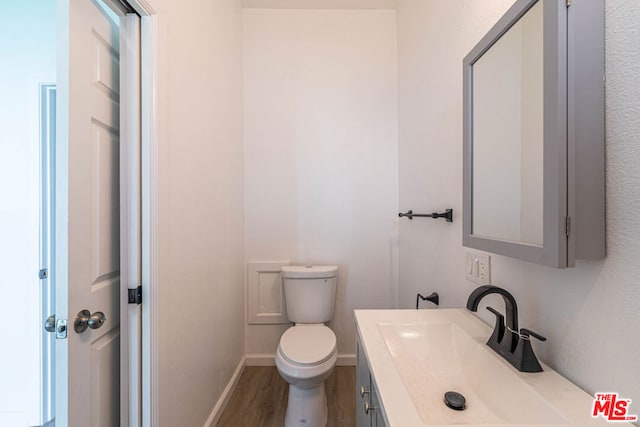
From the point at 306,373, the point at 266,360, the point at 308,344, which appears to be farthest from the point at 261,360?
the point at 306,373

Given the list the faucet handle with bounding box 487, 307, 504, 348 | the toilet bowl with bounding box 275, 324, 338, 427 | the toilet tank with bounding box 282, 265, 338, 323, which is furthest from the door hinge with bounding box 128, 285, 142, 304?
the faucet handle with bounding box 487, 307, 504, 348

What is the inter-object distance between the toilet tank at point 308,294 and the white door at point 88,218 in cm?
108

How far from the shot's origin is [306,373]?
136cm

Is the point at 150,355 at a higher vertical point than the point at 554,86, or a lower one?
lower

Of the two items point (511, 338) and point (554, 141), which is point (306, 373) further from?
point (554, 141)

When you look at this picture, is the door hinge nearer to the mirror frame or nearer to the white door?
the white door

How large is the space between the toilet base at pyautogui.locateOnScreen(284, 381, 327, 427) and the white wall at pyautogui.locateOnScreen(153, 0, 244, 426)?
0.47 meters

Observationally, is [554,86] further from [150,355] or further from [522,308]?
[150,355]

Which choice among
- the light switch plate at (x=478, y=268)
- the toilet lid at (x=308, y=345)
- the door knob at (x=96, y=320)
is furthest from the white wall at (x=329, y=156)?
the door knob at (x=96, y=320)

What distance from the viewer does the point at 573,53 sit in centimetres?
58

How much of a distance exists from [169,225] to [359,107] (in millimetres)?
1655

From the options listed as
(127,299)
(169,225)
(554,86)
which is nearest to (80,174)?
(169,225)

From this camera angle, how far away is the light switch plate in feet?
3.23

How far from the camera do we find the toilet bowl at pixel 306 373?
4.51 ft
